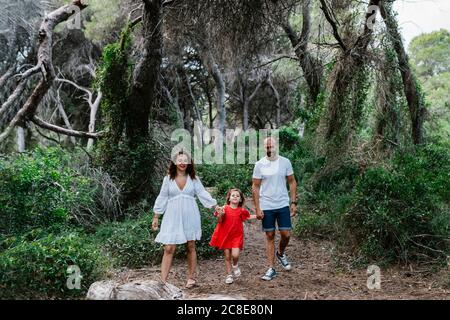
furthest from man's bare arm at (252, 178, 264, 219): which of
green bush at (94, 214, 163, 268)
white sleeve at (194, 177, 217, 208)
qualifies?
green bush at (94, 214, 163, 268)

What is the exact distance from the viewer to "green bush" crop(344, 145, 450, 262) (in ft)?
19.8

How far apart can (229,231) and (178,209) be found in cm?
75

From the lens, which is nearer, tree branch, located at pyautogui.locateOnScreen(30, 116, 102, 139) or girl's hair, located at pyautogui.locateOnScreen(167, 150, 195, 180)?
girl's hair, located at pyautogui.locateOnScreen(167, 150, 195, 180)

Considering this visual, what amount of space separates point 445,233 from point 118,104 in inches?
247

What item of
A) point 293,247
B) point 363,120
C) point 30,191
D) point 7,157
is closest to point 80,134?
point 7,157

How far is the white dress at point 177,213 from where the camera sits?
4.96m

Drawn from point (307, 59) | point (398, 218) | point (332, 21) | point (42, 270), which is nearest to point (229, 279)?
point (42, 270)

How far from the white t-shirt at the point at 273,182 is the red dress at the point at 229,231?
0.35 metres

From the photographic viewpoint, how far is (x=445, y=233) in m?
6.10

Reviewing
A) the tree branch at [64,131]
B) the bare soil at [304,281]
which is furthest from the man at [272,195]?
the tree branch at [64,131]

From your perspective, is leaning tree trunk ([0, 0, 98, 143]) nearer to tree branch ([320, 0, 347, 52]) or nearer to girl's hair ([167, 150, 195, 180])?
girl's hair ([167, 150, 195, 180])

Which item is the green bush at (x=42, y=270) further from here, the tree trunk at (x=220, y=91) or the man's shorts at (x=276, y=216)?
the tree trunk at (x=220, y=91)

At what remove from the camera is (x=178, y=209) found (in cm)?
500

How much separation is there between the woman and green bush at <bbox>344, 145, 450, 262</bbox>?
2.55 meters
